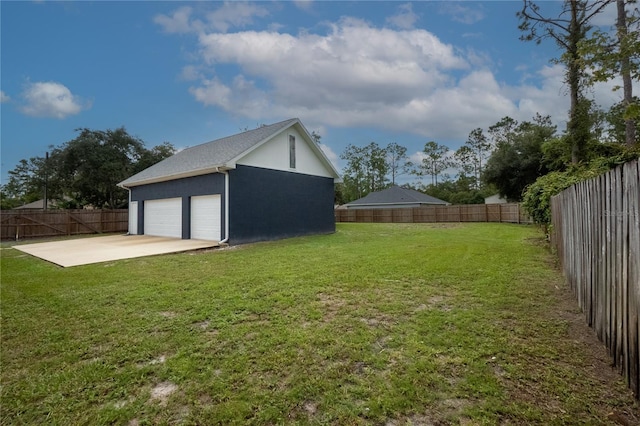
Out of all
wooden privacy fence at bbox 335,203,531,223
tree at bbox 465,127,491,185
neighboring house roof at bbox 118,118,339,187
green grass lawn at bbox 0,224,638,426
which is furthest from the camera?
tree at bbox 465,127,491,185

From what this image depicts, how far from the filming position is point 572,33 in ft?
38.8

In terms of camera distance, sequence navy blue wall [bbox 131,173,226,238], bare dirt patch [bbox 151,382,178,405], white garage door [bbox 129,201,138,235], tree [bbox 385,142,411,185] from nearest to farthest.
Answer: bare dirt patch [bbox 151,382,178,405], navy blue wall [bbox 131,173,226,238], white garage door [bbox 129,201,138,235], tree [bbox 385,142,411,185]

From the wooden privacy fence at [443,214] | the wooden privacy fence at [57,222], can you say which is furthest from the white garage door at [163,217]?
the wooden privacy fence at [443,214]

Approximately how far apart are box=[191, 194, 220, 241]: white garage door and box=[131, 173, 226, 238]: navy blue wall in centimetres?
21

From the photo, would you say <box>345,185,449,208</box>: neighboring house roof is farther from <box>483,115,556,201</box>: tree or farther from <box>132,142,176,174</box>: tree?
<box>132,142,176,174</box>: tree

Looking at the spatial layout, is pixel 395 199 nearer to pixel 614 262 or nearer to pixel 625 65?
pixel 625 65

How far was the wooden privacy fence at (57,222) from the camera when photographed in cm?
1525

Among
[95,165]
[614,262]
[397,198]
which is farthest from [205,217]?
[397,198]

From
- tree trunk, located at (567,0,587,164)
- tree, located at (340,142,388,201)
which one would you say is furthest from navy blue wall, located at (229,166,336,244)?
tree, located at (340,142,388,201)

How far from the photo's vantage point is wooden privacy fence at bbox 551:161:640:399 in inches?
83.9

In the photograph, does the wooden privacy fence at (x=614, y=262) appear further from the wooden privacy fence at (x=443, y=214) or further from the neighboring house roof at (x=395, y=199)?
the neighboring house roof at (x=395, y=199)

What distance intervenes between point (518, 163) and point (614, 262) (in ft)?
85.4

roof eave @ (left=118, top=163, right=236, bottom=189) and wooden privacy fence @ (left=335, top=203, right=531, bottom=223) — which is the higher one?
Result: roof eave @ (left=118, top=163, right=236, bottom=189)

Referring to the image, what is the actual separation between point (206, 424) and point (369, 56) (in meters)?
14.4
